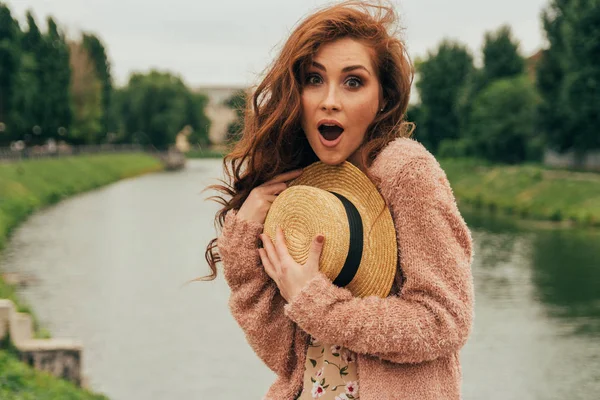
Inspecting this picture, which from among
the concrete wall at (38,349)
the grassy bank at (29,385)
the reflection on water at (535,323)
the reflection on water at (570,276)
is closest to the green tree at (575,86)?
the reflection on water at (570,276)

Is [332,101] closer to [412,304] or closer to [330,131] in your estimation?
[330,131]

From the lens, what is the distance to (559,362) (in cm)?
1090

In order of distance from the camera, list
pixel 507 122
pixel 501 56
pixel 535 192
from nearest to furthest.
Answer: pixel 535 192
pixel 507 122
pixel 501 56

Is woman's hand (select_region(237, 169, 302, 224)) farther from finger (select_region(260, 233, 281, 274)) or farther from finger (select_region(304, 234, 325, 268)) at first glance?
finger (select_region(304, 234, 325, 268))

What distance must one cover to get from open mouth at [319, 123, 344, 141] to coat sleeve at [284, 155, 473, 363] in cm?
19

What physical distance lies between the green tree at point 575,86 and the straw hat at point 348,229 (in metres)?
31.4

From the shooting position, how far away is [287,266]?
1927mm

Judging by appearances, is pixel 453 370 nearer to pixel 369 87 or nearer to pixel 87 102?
pixel 369 87

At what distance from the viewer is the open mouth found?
78.6 inches

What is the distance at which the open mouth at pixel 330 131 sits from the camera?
200 cm

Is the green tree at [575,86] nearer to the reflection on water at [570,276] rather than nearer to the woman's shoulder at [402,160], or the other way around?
the reflection on water at [570,276]

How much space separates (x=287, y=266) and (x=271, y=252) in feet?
0.24

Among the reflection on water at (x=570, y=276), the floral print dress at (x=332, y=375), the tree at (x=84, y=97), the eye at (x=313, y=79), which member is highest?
the eye at (x=313, y=79)

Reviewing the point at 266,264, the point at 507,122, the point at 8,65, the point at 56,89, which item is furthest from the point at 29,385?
the point at 56,89
